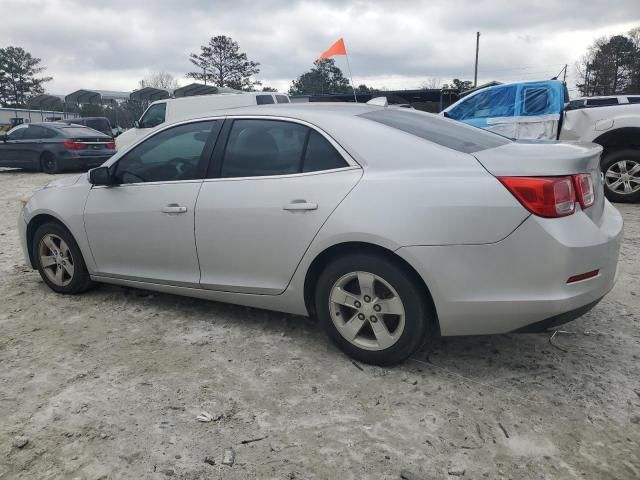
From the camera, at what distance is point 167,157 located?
368cm

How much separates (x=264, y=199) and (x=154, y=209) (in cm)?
93

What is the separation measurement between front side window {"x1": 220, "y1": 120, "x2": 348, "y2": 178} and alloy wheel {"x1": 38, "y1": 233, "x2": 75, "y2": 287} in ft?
5.68

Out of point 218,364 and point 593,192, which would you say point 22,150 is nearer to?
point 218,364

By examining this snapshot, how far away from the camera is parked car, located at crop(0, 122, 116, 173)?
13.4 metres

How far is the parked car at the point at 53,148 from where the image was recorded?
1344 centimetres

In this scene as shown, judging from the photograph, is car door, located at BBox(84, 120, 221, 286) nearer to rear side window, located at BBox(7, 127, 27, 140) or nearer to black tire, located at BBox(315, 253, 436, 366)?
black tire, located at BBox(315, 253, 436, 366)

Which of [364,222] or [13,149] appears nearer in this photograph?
[364,222]

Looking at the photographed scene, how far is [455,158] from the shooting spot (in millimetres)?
2672

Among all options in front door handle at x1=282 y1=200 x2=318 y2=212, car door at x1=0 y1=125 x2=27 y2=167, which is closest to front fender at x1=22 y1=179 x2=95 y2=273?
front door handle at x1=282 y1=200 x2=318 y2=212

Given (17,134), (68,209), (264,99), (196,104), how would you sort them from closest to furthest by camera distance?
(68,209) → (264,99) → (196,104) → (17,134)

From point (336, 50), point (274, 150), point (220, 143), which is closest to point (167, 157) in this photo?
point (220, 143)

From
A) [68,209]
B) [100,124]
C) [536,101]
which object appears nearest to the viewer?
[68,209]

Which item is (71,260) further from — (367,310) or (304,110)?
(367,310)

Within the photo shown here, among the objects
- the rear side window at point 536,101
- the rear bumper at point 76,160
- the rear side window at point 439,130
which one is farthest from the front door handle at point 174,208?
the rear bumper at point 76,160
